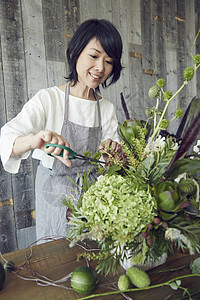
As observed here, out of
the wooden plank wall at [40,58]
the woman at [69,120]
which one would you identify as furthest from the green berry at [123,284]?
the wooden plank wall at [40,58]

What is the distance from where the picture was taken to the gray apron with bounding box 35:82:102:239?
123 cm

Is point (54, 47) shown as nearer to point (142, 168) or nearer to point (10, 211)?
point (10, 211)

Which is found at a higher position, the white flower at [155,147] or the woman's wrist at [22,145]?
the white flower at [155,147]

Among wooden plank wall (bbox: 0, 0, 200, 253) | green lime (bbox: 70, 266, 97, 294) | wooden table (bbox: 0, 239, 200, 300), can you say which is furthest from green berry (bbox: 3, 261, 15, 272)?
wooden plank wall (bbox: 0, 0, 200, 253)

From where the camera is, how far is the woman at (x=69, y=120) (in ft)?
3.73

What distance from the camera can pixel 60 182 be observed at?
1266 millimetres

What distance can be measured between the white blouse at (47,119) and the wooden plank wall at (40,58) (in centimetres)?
36

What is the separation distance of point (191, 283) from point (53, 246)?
18.1 inches

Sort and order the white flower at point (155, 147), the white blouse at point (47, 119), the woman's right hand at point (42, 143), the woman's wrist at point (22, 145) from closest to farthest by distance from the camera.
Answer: the white flower at point (155, 147)
the woman's right hand at point (42, 143)
the woman's wrist at point (22, 145)
the white blouse at point (47, 119)

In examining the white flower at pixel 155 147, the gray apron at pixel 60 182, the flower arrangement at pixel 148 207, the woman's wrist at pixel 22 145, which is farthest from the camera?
the gray apron at pixel 60 182

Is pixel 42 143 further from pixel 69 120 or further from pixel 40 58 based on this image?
pixel 40 58

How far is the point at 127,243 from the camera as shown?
2.08 feet

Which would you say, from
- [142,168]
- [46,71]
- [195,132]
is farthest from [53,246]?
[46,71]

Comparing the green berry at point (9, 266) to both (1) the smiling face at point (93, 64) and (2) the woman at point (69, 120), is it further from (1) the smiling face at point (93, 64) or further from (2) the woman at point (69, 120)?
(1) the smiling face at point (93, 64)
